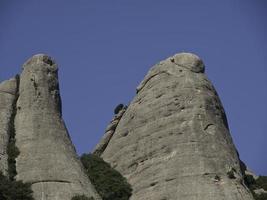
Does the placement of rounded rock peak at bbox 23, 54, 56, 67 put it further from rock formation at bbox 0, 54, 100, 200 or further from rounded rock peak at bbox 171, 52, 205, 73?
rounded rock peak at bbox 171, 52, 205, 73

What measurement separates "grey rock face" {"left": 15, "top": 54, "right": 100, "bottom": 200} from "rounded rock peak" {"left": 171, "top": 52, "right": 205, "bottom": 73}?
9.04 meters

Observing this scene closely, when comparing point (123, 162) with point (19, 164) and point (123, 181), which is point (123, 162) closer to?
point (123, 181)

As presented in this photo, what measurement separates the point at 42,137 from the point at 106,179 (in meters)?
5.14

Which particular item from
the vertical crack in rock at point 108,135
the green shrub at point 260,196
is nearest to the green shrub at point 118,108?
the vertical crack in rock at point 108,135

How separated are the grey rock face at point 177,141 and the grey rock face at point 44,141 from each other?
14.6ft

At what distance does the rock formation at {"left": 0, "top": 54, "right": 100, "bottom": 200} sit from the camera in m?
67.7

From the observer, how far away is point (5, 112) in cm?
7456

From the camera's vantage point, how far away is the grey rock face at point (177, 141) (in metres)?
69.2

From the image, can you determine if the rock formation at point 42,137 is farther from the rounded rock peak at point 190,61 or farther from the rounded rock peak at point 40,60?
the rounded rock peak at point 190,61

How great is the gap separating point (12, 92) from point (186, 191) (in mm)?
A: 15758

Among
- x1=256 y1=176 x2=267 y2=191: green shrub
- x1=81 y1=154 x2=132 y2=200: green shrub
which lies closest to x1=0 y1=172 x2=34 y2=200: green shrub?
x1=81 y1=154 x2=132 y2=200: green shrub

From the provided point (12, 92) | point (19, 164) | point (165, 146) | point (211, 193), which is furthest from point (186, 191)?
point (12, 92)

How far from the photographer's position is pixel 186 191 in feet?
224

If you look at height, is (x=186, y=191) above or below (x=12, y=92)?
below
